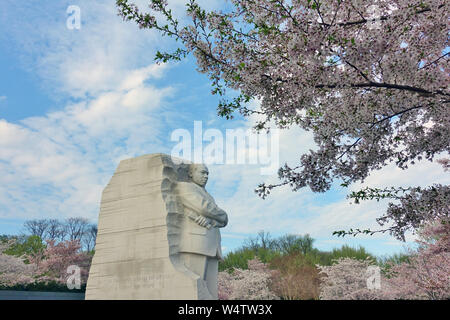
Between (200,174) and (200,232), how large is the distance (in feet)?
4.03

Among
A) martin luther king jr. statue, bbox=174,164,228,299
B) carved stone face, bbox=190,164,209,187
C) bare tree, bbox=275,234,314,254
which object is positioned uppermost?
bare tree, bbox=275,234,314,254

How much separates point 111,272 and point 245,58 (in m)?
4.37

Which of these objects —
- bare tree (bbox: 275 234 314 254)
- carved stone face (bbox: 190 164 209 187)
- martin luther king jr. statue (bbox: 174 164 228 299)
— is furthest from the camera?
bare tree (bbox: 275 234 314 254)

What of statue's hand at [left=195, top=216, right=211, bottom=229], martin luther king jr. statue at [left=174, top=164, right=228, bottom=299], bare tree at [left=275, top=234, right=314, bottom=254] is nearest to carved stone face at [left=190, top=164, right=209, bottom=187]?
martin luther king jr. statue at [left=174, top=164, right=228, bottom=299]

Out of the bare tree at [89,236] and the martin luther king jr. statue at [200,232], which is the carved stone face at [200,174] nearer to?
the martin luther king jr. statue at [200,232]

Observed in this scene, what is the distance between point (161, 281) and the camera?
6773 mm

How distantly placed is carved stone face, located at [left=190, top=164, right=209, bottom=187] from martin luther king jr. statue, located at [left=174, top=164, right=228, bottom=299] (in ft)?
1.11

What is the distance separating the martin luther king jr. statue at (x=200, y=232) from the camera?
7.07 meters

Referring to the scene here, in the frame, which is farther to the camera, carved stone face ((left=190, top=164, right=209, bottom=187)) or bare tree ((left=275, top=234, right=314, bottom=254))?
bare tree ((left=275, top=234, right=314, bottom=254))

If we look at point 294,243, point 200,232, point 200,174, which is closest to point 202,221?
point 200,232

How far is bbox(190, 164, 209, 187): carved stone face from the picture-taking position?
789 centimetres

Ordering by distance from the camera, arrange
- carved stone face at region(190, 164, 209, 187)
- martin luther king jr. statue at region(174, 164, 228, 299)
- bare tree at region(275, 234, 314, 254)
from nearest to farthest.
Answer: martin luther king jr. statue at region(174, 164, 228, 299) → carved stone face at region(190, 164, 209, 187) → bare tree at region(275, 234, 314, 254)

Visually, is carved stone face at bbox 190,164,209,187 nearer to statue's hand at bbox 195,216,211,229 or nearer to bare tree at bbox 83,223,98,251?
statue's hand at bbox 195,216,211,229
